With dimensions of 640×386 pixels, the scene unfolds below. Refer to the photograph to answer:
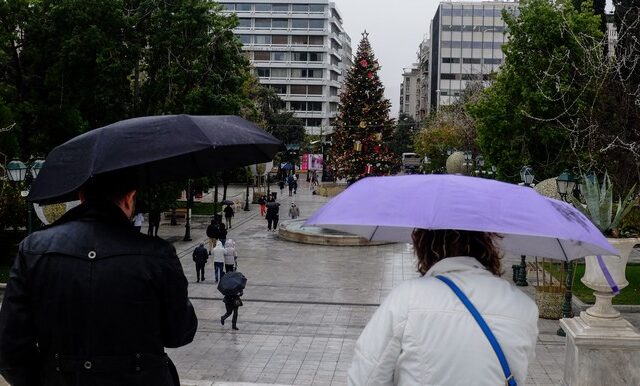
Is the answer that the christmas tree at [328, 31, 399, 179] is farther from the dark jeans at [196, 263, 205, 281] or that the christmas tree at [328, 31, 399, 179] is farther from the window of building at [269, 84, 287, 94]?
the window of building at [269, 84, 287, 94]

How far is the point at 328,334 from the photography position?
13.2 meters

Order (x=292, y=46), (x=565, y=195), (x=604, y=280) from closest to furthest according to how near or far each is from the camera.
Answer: (x=604, y=280) < (x=565, y=195) < (x=292, y=46)

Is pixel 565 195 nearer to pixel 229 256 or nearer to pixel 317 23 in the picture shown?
pixel 229 256

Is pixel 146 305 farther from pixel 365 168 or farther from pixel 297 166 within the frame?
pixel 297 166

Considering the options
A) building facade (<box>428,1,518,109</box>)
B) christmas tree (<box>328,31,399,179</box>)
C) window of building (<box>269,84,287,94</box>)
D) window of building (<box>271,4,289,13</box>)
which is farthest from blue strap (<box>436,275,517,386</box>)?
window of building (<box>271,4,289,13</box>)

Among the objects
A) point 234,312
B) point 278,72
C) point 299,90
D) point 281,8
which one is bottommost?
point 234,312

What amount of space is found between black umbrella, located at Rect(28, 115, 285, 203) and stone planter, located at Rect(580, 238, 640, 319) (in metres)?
5.80

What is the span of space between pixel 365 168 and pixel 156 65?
2456 centimetres

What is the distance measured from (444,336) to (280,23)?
302 feet

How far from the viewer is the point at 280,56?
9094cm

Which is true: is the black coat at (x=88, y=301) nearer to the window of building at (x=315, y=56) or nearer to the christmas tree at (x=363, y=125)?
the christmas tree at (x=363, y=125)

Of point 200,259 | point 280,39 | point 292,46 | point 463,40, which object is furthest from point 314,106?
point 200,259

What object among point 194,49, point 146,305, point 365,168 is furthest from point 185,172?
point 365,168

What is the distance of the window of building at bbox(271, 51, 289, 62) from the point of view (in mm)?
90938
